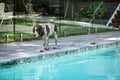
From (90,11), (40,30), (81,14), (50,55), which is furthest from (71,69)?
(90,11)

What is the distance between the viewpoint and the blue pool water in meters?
8.22

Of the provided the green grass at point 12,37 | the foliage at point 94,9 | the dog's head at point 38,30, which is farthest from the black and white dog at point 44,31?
the foliage at point 94,9

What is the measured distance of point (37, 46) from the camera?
35.9 ft

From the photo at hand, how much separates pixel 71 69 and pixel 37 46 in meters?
2.14

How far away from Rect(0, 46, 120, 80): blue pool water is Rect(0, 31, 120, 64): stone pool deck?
0.76 feet

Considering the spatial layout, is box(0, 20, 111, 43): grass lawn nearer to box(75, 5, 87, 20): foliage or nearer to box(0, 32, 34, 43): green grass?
box(0, 32, 34, 43): green grass

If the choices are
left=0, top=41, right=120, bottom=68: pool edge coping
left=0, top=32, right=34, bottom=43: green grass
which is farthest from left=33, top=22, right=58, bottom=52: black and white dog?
left=0, top=32, right=34, bottom=43: green grass

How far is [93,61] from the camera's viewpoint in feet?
33.9

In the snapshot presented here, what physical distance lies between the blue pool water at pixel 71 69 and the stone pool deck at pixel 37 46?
0.76 feet

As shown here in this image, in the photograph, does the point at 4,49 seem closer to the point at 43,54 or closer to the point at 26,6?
the point at 43,54

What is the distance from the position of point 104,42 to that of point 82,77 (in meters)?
4.25

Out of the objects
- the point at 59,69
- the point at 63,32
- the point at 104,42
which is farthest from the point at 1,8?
the point at 59,69

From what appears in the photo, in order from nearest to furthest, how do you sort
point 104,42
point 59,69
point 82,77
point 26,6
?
point 82,77, point 59,69, point 104,42, point 26,6

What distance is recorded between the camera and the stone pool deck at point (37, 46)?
30.2 ft
